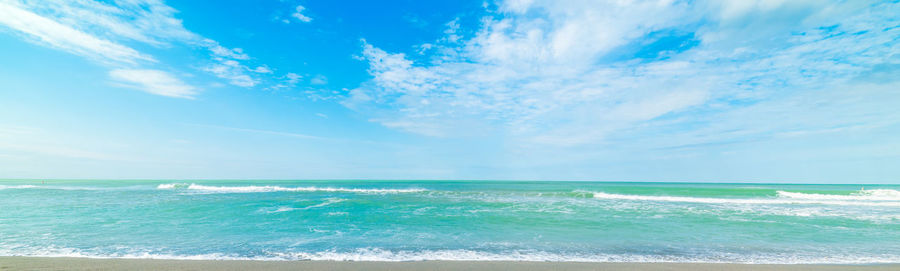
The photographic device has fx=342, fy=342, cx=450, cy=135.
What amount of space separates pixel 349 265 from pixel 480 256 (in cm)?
289

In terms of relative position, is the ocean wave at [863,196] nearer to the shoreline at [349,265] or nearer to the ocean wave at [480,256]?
the ocean wave at [480,256]

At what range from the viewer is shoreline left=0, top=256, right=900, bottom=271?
667 cm

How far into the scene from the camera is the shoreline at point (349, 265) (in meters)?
6.67

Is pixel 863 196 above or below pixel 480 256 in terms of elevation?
above


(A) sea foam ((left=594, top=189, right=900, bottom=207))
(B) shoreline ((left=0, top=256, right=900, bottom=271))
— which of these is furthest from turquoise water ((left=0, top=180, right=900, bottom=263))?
(A) sea foam ((left=594, top=189, right=900, bottom=207))

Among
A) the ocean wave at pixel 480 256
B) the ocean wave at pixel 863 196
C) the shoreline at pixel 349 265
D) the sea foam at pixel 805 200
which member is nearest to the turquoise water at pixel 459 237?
the ocean wave at pixel 480 256

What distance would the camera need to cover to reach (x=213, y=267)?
21.8 ft

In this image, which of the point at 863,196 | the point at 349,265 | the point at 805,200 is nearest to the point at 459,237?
the point at 349,265

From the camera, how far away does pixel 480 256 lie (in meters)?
7.86

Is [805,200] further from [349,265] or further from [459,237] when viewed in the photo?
[349,265]

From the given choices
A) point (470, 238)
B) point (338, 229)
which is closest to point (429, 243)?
point (470, 238)

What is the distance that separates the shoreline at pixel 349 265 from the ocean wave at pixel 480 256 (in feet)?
1.20

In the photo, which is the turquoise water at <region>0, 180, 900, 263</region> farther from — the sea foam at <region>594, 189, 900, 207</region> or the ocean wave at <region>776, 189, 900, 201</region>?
the ocean wave at <region>776, 189, 900, 201</region>

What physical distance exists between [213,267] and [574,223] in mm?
11198
